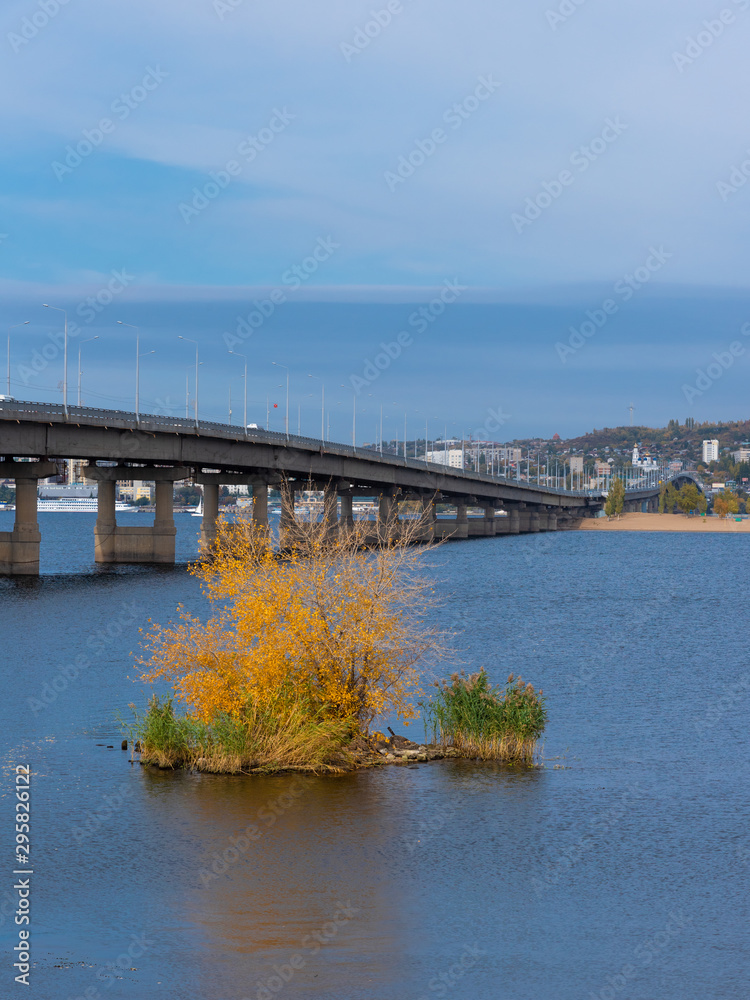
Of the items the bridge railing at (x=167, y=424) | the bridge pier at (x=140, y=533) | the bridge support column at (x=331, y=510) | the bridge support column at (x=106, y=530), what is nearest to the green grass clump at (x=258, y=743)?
the bridge support column at (x=331, y=510)

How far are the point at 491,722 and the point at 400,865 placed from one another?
26.7 feet

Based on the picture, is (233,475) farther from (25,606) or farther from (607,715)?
(607,715)

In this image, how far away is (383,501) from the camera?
542 ft

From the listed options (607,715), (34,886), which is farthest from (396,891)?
(607,715)

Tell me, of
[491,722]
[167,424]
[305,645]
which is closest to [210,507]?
[167,424]

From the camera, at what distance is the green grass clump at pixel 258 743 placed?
26.1 m

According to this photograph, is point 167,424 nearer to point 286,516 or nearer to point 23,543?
point 23,543

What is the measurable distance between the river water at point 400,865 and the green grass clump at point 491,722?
0.84 m

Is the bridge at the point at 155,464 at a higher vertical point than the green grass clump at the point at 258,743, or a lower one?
higher

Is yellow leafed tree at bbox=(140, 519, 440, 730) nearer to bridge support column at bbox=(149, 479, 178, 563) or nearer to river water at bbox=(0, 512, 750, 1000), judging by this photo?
river water at bbox=(0, 512, 750, 1000)

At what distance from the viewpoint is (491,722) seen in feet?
92.9

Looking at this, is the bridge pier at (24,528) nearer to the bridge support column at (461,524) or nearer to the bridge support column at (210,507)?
the bridge support column at (210,507)

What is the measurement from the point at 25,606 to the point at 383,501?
100m

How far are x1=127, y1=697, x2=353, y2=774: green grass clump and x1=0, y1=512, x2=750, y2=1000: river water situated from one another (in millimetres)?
572
